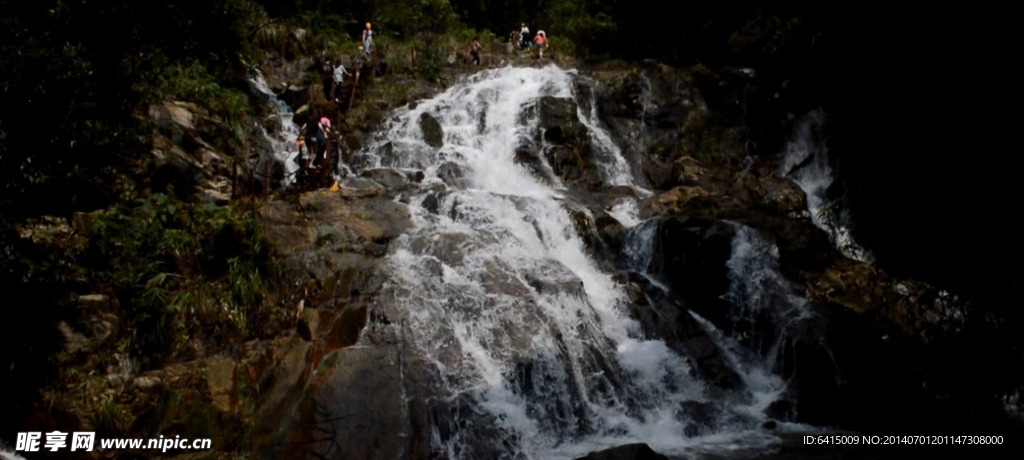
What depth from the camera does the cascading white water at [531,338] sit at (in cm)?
686

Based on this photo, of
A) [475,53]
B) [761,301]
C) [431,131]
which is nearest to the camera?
[761,301]

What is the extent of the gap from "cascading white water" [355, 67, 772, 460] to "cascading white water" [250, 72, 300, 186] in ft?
10.9

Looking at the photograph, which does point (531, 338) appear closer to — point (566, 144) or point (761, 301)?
point (761, 301)

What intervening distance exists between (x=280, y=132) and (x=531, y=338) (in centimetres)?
888

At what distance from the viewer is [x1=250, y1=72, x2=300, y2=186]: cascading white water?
12.6m

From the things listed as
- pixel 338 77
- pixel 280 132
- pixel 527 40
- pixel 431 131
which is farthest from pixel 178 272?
pixel 527 40

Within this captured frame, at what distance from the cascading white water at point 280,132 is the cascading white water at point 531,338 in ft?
10.9

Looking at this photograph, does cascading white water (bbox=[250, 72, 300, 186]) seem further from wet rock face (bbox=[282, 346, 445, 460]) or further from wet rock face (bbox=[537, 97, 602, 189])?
wet rock face (bbox=[282, 346, 445, 460])

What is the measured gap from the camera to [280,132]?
13.7 meters

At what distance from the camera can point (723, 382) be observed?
812 centimetres

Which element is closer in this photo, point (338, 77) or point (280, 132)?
point (280, 132)

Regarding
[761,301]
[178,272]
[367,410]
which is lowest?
[367,410]

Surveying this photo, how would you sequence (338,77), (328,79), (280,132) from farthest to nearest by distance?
(328,79)
(338,77)
(280,132)

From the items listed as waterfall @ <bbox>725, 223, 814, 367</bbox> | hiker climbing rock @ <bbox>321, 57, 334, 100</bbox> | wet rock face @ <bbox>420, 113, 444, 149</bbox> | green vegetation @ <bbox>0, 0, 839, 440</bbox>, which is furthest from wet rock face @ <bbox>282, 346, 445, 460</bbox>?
hiker climbing rock @ <bbox>321, 57, 334, 100</bbox>
